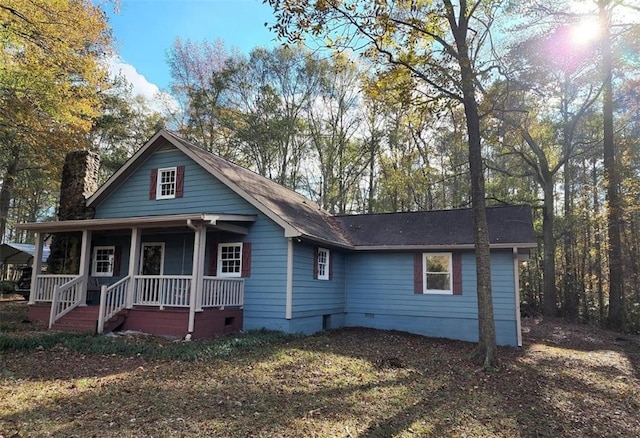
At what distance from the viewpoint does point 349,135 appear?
29156 mm

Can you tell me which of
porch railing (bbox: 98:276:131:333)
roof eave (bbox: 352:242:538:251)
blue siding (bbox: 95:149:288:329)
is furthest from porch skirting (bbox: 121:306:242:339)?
roof eave (bbox: 352:242:538:251)

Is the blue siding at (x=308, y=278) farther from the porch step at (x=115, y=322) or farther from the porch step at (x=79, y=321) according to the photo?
the porch step at (x=79, y=321)

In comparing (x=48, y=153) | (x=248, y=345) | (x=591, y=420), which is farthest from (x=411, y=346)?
(x=48, y=153)

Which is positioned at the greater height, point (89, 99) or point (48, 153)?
point (89, 99)

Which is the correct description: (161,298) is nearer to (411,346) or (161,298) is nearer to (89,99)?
(411,346)

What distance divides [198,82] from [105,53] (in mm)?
12104

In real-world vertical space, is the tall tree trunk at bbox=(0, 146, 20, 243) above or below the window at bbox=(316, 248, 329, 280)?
above

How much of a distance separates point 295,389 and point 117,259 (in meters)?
9.76

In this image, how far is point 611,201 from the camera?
54.1ft

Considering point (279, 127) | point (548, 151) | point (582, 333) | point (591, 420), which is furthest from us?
point (279, 127)

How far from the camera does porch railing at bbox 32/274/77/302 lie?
39.1 ft

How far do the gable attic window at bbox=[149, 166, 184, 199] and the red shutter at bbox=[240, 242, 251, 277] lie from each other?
10.5ft

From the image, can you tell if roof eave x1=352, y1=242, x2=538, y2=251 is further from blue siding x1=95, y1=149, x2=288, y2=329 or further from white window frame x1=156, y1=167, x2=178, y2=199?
white window frame x1=156, y1=167, x2=178, y2=199

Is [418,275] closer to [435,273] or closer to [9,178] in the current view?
[435,273]
